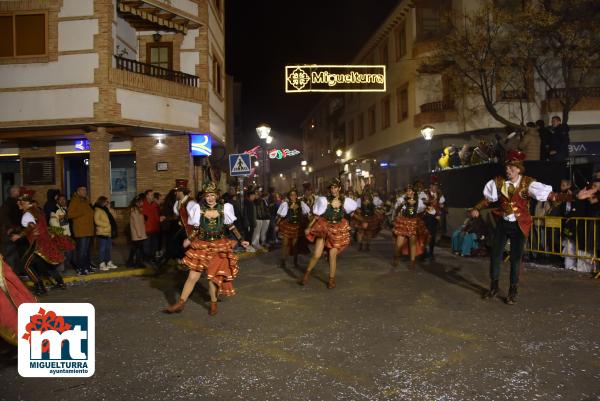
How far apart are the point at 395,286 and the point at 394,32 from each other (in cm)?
2433

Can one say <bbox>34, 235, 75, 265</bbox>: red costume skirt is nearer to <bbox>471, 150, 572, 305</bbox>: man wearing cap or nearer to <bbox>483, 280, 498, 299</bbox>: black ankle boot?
<bbox>471, 150, 572, 305</bbox>: man wearing cap

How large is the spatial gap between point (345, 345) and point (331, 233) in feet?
11.3

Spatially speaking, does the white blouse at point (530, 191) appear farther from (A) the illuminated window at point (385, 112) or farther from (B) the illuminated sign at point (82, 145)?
(A) the illuminated window at point (385, 112)

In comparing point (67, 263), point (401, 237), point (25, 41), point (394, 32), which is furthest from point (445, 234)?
point (394, 32)

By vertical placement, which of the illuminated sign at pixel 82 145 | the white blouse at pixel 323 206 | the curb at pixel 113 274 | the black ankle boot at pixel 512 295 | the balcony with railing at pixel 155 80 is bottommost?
the curb at pixel 113 274

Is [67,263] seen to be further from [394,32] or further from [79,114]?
[394,32]

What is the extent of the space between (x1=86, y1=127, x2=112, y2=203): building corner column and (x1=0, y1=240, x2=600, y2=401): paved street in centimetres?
725

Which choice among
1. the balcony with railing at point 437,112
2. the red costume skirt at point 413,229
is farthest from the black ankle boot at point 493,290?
the balcony with railing at point 437,112

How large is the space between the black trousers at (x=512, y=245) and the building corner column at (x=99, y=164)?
39.2ft

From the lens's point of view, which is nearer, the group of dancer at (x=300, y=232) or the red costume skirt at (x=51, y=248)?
the group of dancer at (x=300, y=232)

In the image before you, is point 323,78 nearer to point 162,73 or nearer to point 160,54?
point 162,73

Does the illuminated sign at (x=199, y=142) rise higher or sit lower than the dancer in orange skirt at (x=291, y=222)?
higher

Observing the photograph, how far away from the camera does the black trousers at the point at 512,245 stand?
7.16m

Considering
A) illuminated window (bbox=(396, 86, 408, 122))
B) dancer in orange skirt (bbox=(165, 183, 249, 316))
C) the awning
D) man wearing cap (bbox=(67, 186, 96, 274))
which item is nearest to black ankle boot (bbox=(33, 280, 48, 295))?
man wearing cap (bbox=(67, 186, 96, 274))
